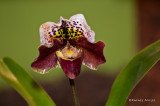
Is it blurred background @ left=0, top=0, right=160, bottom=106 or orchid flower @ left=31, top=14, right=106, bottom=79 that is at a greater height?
orchid flower @ left=31, top=14, right=106, bottom=79

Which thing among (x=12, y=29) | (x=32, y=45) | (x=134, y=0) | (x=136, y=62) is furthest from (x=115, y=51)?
(x=136, y=62)

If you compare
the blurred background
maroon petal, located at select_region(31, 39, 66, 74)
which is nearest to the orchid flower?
maroon petal, located at select_region(31, 39, 66, 74)

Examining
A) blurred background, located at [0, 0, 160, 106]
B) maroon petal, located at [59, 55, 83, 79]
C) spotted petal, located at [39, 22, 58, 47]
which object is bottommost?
blurred background, located at [0, 0, 160, 106]

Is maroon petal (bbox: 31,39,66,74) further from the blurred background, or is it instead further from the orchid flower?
the blurred background

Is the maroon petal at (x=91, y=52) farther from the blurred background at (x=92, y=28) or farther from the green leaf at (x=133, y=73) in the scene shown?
the blurred background at (x=92, y=28)

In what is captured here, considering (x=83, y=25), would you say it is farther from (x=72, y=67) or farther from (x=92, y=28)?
(x=92, y=28)

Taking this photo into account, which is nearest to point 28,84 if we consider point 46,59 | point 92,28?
point 46,59

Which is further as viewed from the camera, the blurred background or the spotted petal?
the blurred background
